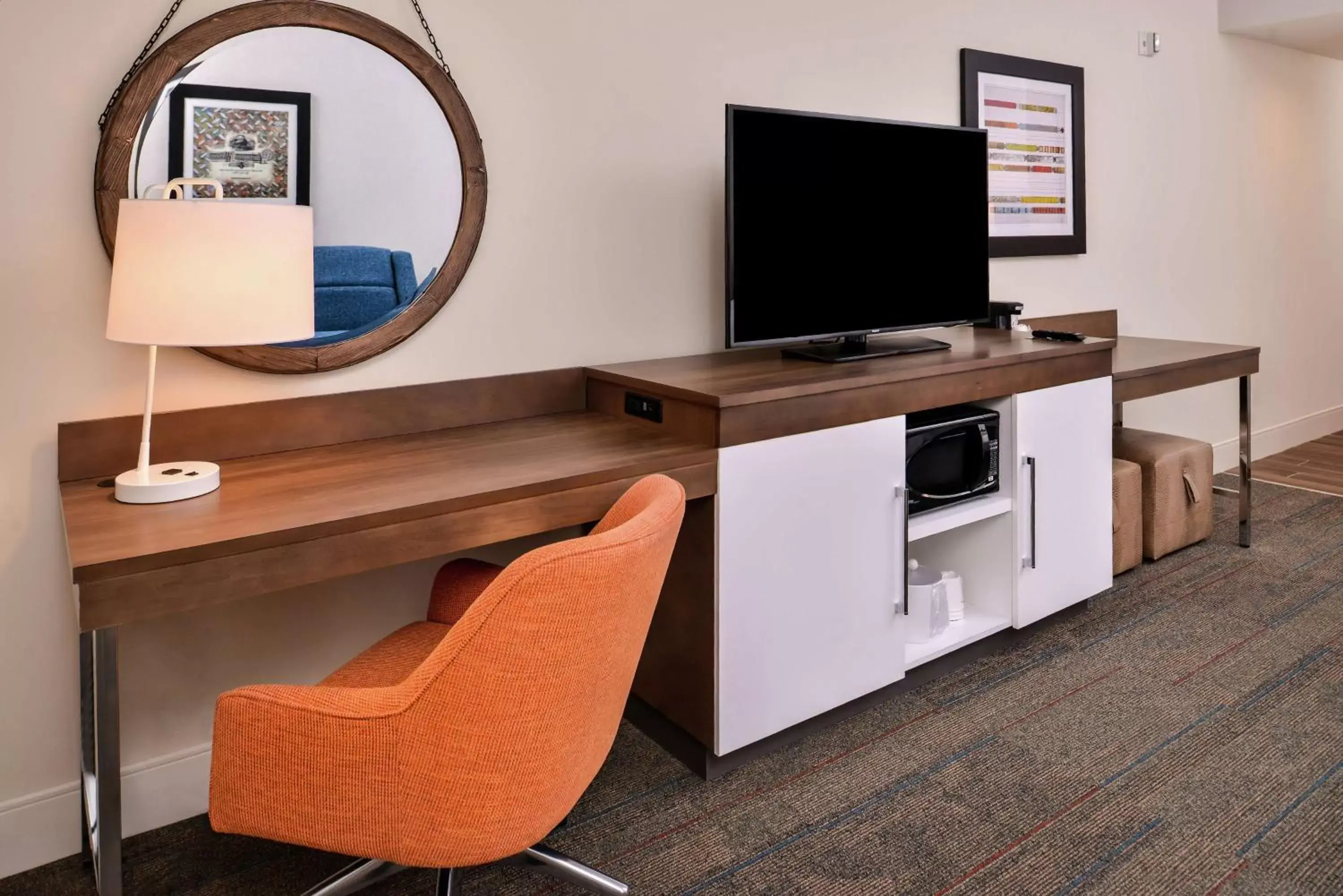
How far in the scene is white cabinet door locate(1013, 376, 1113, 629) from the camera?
252cm

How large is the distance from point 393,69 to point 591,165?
0.51 meters

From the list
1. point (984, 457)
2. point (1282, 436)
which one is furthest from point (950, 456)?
point (1282, 436)

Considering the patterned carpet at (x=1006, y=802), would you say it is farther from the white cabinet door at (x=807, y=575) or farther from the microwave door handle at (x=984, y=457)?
the microwave door handle at (x=984, y=457)

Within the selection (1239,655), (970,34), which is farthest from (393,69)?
(1239,655)

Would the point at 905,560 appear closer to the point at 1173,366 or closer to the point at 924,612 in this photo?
the point at 924,612

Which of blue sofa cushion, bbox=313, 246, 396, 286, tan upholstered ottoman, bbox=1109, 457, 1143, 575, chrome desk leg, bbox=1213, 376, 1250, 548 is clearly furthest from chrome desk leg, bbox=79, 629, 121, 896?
chrome desk leg, bbox=1213, 376, 1250, 548

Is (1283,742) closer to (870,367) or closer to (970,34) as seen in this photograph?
(870,367)

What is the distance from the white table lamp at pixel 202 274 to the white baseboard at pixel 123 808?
87 cm

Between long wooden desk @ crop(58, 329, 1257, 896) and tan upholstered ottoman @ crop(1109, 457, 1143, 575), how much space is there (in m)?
0.71

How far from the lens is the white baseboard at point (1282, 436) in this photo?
4.43 m

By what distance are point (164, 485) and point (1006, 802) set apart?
1.65 metres

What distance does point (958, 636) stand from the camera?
2445 mm

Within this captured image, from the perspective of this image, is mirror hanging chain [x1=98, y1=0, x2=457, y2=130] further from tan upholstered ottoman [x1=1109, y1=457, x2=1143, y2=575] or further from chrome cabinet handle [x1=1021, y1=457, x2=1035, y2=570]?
tan upholstered ottoman [x1=1109, y1=457, x2=1143, y2=575]

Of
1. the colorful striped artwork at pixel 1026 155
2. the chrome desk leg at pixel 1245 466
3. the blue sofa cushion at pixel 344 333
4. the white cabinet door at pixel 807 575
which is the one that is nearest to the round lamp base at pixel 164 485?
the blue sofa cushion at pixel 344 333
